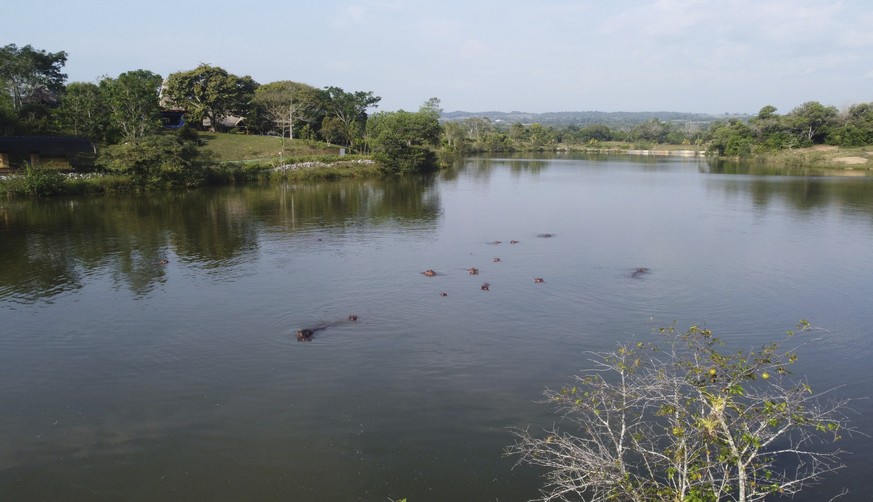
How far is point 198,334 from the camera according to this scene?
15930 mm

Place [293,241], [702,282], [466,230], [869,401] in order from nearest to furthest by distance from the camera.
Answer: [869,401] → [702,282] → [293,241] → [466,230]

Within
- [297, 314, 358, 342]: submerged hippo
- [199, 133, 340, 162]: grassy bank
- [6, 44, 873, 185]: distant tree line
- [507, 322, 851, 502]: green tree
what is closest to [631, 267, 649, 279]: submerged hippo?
[507, 322, 851, 502]: green tree

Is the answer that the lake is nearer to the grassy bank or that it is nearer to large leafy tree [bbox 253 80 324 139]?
the grassy bank

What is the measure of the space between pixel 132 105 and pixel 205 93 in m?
22.5

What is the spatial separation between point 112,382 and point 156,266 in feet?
36.6

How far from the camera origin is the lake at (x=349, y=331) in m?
10.1

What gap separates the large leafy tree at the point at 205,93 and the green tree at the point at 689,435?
6979 centimetres

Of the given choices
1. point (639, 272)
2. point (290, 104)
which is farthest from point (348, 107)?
point (639, 272)

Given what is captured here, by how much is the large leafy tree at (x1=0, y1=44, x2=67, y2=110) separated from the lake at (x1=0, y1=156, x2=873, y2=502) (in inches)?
1360

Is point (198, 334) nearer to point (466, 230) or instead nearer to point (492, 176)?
point (466, 230)

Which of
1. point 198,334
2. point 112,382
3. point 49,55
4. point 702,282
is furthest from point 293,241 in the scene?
point 49,55

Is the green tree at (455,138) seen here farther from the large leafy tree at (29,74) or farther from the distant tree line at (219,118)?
the large leafy tree at (29,74)

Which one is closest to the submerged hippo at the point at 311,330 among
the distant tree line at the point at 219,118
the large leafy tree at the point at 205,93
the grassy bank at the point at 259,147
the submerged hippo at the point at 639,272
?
the submerged hippo at the point at 639,272

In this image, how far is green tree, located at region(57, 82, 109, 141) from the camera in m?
54.1
